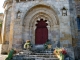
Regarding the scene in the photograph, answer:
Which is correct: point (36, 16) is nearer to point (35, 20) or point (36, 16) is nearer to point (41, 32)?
point (35, 20)

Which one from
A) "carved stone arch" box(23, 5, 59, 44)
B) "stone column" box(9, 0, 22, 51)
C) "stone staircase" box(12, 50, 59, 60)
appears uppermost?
"carved stone arch" box(23, 5, 59, 44)

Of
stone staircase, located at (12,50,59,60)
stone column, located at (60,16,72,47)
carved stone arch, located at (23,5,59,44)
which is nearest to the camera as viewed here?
stone staircase, located at (12,50,59,60)

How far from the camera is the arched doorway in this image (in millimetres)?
13594

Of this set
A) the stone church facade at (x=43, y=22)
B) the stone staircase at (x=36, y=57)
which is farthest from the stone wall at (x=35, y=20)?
the stone staircase at (x=36, y=57)

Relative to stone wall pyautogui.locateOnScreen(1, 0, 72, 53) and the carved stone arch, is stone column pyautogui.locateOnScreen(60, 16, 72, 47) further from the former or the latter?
the carved stone arch

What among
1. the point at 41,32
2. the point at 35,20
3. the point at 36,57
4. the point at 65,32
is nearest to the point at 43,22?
the point at 35,20

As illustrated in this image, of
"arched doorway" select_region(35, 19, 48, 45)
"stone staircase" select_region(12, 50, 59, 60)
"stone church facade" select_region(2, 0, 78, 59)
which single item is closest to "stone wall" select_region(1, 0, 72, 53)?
"stone church facade" select_region(2, 0, 78, 59)

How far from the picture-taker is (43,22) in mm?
14039

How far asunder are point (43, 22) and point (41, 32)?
104cm

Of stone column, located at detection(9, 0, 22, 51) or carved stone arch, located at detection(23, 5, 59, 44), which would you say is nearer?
stone column, located at detection(9, 0, 22, 51)

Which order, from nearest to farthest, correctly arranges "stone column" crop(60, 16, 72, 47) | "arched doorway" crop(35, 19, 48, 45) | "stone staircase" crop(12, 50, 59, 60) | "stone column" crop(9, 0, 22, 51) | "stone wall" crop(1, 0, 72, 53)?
"stone staircase" crop(12, 50, 59, 60)
"stone column" crop(60, 16, 72, 47)
"stone wall" crop(1, 0, 72, 53)
"stone column" crop(9, 0, 22, 51)
"arched doorway" crop(35, 19, 48, 45)

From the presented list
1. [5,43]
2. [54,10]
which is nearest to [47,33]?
[54,10]

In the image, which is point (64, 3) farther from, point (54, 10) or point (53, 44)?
point (53, 44)

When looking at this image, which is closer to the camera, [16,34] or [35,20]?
[16,34]
